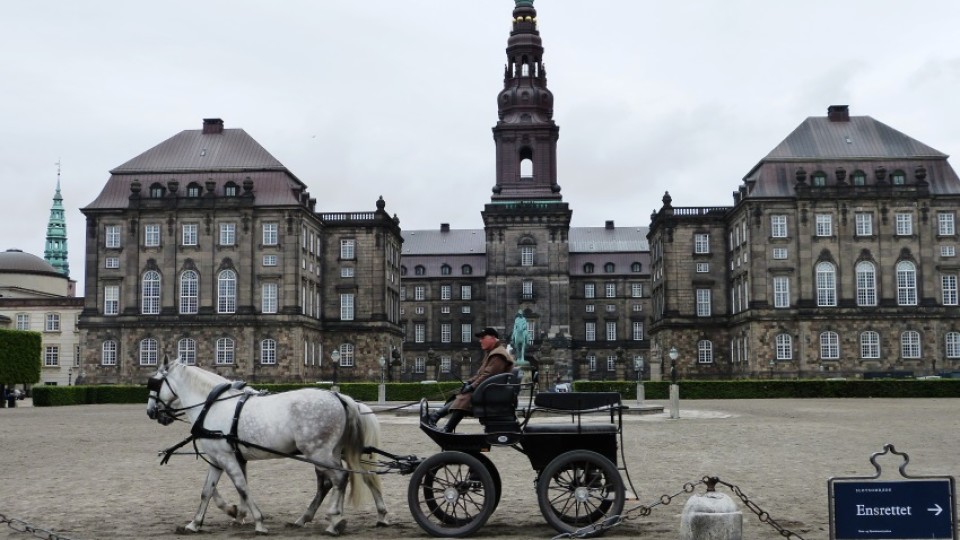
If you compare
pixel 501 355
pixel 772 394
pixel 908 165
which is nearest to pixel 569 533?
pixel 501 355

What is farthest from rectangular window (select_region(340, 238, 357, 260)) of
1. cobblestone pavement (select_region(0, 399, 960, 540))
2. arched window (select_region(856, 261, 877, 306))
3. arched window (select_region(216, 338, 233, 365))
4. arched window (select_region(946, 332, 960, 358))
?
cobblestone pavement (select_region(0, 399, 960, 540))

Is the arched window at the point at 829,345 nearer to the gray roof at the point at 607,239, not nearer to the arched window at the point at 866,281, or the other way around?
the arched window at the point at 866,281

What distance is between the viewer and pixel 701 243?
90.3 m

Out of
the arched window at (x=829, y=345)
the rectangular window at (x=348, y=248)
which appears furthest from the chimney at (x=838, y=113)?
the rectangular window at (x=348, y=248)

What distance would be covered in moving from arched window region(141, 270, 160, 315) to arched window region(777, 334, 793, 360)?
155 feet

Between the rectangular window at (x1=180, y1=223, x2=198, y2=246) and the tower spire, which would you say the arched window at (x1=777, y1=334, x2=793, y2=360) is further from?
the rectangular window at (x1=180, y1=223, x2=198, y2=246)

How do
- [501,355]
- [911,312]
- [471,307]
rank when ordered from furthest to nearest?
[471,307] < [911,312] < [501,355]

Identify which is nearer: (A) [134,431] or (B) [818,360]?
(A) [134,431]

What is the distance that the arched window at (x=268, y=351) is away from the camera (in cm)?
7919

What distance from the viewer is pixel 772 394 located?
60.8 meters

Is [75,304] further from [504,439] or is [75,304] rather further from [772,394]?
[504,439]

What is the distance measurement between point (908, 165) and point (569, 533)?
75806 millimetres

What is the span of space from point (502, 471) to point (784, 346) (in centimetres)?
6193

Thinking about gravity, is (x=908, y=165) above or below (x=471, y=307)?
above
